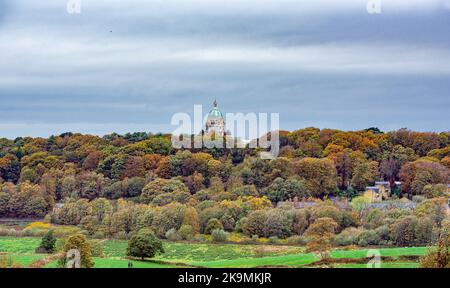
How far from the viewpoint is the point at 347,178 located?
3359 centimetres

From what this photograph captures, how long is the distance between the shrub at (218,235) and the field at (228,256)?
1.18ft

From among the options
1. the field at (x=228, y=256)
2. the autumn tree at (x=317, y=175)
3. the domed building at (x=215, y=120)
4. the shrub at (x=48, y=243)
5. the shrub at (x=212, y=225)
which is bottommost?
the field at (x=228, y=256)

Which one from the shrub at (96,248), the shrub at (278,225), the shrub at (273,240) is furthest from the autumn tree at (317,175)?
the shrub at (96,248)

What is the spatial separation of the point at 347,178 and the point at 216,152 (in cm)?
471

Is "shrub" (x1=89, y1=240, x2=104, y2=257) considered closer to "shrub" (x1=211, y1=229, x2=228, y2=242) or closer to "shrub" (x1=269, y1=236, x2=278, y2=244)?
"shrub" (x1=211, y1=229, x2=228, y2=242)

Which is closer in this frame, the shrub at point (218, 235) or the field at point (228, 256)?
the field at point (228, 256)

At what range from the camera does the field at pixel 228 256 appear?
22.7 m

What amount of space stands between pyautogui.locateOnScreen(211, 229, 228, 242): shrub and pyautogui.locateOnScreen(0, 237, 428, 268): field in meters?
0.36

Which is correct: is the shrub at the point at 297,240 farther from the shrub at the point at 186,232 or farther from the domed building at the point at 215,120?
the domed building at the point at 215,120

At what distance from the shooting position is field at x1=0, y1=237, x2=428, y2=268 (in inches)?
892

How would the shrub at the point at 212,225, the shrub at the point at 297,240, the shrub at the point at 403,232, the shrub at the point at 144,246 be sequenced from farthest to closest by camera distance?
the shrub at the point at 212,225 → the shrub at the point at 297,240 → the shrub at the point at 403,232 → the shrub at the point at 144,246

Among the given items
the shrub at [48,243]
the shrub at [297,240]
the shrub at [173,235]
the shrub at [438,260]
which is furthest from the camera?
the shrub at [173,235]

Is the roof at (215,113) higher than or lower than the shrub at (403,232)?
higher
